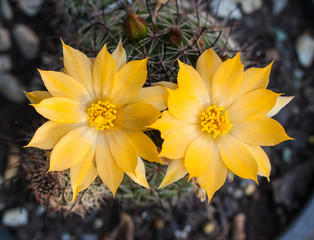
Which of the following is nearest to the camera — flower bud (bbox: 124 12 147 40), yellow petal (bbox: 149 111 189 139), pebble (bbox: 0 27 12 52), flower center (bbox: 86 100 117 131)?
yellow petal (bbox: 149 111 189 139)

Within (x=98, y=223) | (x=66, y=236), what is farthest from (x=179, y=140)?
(x=66, y=236)

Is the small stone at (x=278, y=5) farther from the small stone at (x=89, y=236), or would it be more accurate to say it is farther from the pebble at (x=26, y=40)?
the small stone at (x=89, y=236)

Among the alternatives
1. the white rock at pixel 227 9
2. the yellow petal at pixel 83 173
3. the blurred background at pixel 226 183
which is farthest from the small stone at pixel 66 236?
Answer: the white rock at pixel 227 9

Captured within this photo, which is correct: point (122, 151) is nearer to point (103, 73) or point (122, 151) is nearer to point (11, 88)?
point (103, 73)

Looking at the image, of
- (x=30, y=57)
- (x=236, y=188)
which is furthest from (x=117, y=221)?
(x=30, y=57)

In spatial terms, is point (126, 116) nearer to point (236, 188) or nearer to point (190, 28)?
point (190, 28)

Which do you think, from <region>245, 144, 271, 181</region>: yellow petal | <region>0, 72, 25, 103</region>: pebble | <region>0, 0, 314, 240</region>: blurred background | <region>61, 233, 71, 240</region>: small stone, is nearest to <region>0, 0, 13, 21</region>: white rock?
<region>0, 0, 314, 240</region>: blurred background

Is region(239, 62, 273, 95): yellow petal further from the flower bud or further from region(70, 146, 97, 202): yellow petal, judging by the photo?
region(70, 146, 97, 202): yellow petal

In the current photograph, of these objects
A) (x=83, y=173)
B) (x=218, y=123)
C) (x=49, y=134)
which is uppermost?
(x=218, y=123)
